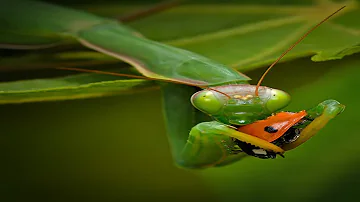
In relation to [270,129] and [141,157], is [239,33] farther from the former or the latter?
[270,129]

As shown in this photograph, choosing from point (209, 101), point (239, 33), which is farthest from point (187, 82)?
point (239, 33)

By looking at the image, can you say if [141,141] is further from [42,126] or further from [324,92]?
[324,92]

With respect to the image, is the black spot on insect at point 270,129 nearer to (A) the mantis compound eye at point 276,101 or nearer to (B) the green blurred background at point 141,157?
(A) the mantis compound eye at point 276,101

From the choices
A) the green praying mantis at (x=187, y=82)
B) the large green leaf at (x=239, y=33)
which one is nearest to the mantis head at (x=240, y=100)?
the green praying mantis at (x=187, y=82)

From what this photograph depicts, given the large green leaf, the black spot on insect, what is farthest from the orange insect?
the large green leaf

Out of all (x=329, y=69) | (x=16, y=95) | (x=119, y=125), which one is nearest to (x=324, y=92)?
(x=329, y=69)

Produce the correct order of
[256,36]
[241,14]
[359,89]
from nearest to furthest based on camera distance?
[359,89], [256,36], [241,14]

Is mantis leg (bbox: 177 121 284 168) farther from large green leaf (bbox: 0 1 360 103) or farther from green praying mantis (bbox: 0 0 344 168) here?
large green leaf (bbox: 0 1 360 103)
